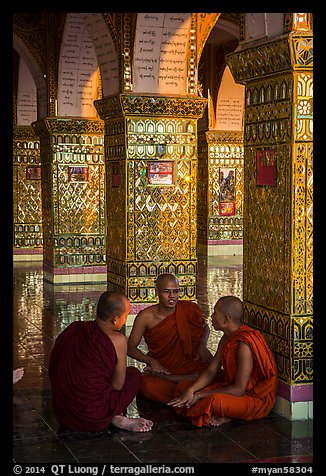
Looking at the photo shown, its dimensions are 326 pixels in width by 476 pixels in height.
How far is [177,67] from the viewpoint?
831cm

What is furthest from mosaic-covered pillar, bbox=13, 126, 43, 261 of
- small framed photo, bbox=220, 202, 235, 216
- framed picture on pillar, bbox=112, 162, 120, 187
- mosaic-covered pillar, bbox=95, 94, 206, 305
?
mosaic-covered pillar, bbox=95, 94, 206, 305

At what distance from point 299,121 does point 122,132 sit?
364 centimetres

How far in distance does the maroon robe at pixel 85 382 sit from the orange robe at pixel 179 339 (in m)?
0.90

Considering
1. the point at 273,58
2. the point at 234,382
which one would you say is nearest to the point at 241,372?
the point at 234,382

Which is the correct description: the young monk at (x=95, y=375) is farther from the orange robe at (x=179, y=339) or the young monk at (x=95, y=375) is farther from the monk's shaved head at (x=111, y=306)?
the orange robe at (x=179, y=339)

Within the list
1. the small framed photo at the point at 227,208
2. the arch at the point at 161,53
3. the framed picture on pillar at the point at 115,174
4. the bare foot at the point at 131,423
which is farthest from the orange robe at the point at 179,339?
the small framed photo at the point at 227,208

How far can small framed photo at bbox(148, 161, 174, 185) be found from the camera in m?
8.39

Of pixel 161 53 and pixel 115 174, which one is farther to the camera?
pixel 115 174

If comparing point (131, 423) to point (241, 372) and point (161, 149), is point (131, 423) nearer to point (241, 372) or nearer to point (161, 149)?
point (241, 372)

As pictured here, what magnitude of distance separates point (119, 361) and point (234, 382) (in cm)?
74

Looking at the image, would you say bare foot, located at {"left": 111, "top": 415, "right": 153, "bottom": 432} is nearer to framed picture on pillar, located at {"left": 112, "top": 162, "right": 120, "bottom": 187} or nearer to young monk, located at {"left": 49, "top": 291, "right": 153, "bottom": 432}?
young monk, located at {"left": 49, "top": 291, "right": 153, "bottom": 432}

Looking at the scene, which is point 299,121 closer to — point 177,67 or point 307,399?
point 307,399

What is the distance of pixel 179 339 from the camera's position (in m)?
5.77
